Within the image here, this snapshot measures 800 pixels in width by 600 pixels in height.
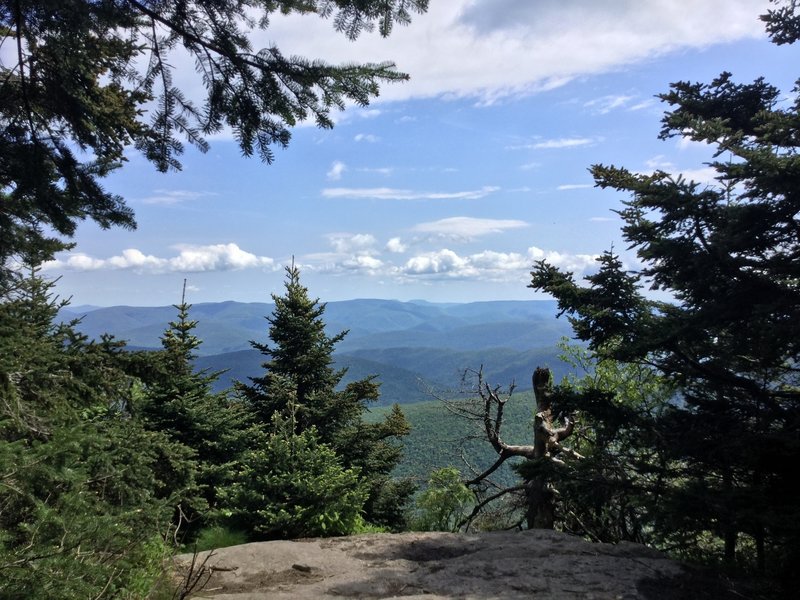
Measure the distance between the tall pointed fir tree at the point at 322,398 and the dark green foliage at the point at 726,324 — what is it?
852 centimetres

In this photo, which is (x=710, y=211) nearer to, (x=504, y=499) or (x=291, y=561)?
(x=291, y=561)

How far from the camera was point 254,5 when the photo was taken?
333 centimetres

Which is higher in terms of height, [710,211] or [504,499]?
[710,211]

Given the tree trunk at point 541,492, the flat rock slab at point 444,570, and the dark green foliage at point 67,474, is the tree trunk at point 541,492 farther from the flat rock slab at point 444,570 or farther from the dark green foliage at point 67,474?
the dark green foliage at point 67,474

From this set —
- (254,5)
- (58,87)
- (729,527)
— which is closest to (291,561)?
(729,527)

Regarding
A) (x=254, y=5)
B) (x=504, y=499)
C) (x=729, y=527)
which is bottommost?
(x=504, y=499)

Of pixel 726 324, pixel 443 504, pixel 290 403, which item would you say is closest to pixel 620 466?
pixel 726 324

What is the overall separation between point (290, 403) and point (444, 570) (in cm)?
529

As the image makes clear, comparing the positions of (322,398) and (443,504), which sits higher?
(322,398)

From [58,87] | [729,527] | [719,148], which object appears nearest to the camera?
[58,87]

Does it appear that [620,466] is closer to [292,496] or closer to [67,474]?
[292,496]

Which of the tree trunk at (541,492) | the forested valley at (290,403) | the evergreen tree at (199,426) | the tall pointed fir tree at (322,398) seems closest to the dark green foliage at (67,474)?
the forested valley at (290,403)

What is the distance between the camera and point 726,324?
6.27 metres

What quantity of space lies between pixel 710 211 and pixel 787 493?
10.4 ft
